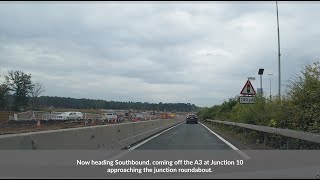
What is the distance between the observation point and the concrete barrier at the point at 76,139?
974 centimetres

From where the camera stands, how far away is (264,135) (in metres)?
22.8

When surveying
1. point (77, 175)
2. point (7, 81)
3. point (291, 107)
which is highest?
point (7, 81)

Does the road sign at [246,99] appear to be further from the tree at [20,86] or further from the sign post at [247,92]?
the tree at [20,86]

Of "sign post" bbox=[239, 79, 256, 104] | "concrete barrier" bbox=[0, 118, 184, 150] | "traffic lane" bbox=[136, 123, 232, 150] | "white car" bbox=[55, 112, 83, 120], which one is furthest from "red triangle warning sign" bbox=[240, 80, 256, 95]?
"white car" bbox=[55, 112, 83, 120]

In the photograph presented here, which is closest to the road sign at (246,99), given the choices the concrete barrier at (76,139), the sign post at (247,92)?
the sign post at (247,92)

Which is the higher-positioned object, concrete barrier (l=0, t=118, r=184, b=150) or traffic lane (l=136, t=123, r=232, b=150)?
concrete barrier (l=0, t=118, r=184, b=150)

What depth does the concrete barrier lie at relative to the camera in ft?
31.9

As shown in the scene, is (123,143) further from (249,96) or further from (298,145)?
(249,96)

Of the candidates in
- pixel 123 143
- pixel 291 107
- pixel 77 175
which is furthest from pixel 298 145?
pixel 77 175

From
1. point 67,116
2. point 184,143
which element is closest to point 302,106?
point 184,143

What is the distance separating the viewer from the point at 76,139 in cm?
1305

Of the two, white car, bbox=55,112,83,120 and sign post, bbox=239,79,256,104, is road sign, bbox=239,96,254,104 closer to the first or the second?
sign post, bbox=239,79,256,104

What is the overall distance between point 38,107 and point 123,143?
92.9 m

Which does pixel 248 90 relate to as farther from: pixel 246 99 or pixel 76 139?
pixel 76 139
